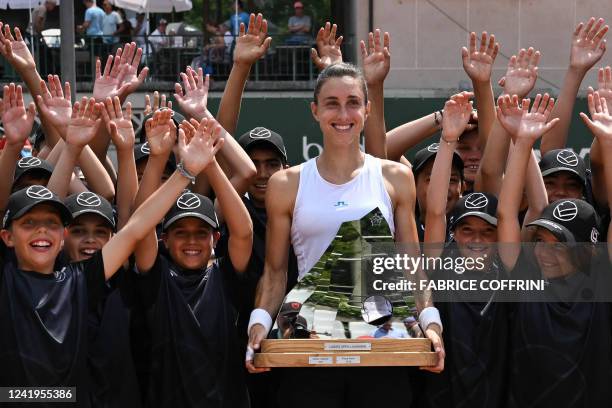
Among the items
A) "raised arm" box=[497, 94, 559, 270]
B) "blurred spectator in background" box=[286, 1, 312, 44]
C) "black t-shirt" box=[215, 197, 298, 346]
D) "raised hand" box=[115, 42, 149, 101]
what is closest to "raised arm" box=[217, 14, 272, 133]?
"raised hand" box=[115, 42, 149, 101]

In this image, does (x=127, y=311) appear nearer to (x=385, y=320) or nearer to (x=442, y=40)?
(x=385, y=320)

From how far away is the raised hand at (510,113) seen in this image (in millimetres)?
5641

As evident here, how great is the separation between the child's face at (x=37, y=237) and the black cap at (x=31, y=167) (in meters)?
0.81

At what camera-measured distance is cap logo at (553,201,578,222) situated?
5398 millimetres

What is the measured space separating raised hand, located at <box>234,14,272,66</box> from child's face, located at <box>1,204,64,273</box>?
162cm

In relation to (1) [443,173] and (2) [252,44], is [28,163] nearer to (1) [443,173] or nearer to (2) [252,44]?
(2) [252,44]

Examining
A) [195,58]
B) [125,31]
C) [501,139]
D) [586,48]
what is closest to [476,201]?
[501,139]

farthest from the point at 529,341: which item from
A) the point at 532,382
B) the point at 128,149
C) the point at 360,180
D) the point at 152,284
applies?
the point at 128,149

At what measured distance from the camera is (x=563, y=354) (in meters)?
5.16

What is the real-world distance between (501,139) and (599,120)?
553 mm

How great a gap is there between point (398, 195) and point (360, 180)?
0.18 meters

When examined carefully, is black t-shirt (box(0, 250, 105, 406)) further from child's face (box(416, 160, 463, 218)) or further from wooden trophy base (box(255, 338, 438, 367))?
child's face (box(416, 160, 463, 218))

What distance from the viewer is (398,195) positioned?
5059mm

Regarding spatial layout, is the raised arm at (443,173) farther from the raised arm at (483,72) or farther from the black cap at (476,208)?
the raised arm at (483,72)
